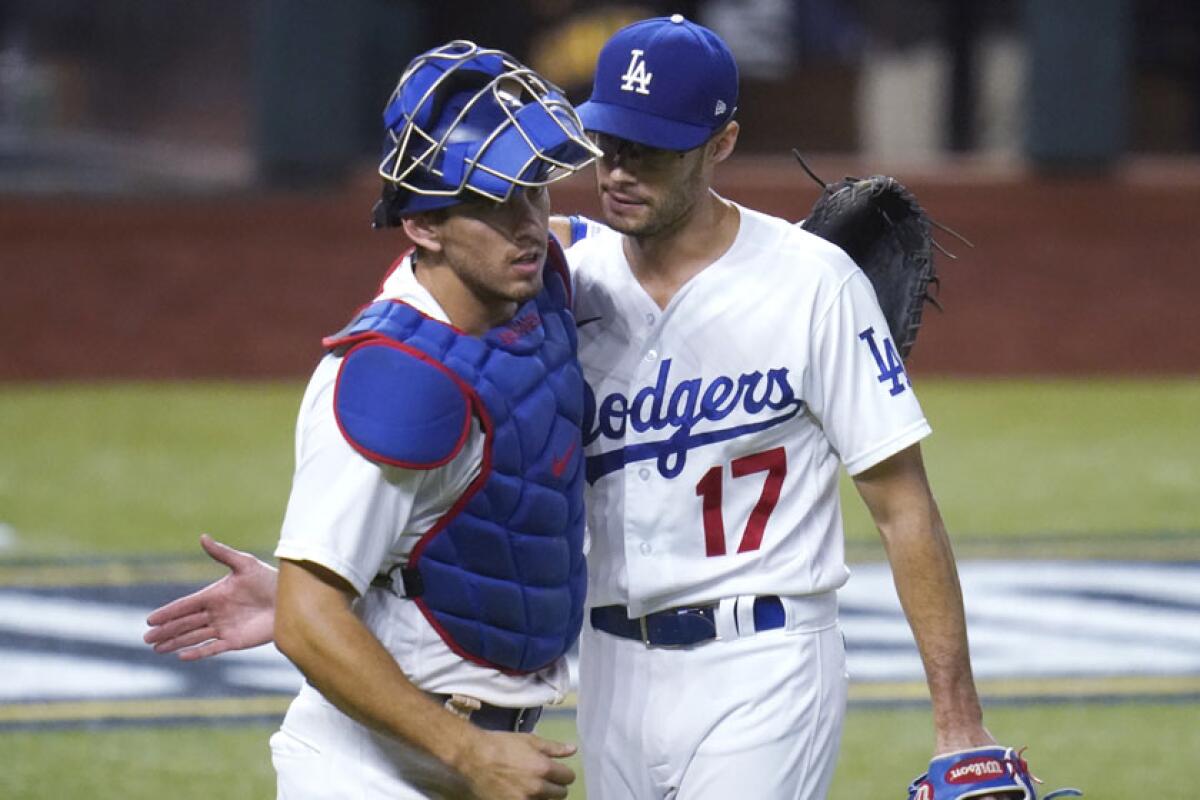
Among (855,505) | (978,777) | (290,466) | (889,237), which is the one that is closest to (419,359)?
(978,777)

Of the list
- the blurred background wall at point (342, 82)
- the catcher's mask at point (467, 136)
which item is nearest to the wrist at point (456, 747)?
the catcher's mask at point (467, 136)

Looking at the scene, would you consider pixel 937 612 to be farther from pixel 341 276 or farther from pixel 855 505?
pixel 341 276

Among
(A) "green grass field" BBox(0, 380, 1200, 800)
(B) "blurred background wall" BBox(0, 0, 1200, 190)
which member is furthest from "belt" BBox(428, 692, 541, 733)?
(B) "blurred background wall" BBox(0, 0, 1200, 190)

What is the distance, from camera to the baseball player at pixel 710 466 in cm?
320

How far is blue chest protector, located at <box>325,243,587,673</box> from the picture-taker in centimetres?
271

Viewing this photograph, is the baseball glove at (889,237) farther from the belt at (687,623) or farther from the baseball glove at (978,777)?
the baseball glove at (978,777)

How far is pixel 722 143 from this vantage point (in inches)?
133

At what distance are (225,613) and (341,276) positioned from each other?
963 centimetres

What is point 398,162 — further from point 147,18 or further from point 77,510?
point 147,18

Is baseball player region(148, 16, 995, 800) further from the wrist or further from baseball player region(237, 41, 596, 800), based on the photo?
the wrist

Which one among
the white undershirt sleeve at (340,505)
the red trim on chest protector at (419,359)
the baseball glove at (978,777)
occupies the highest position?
the red trim on chest protector at (419,359)

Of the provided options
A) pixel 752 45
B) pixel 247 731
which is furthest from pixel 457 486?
pixel 752 45

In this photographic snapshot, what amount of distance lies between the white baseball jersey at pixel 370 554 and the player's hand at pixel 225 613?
24 centimetres

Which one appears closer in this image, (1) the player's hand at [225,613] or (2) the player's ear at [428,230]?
(2) the player's ear at [428,230]
